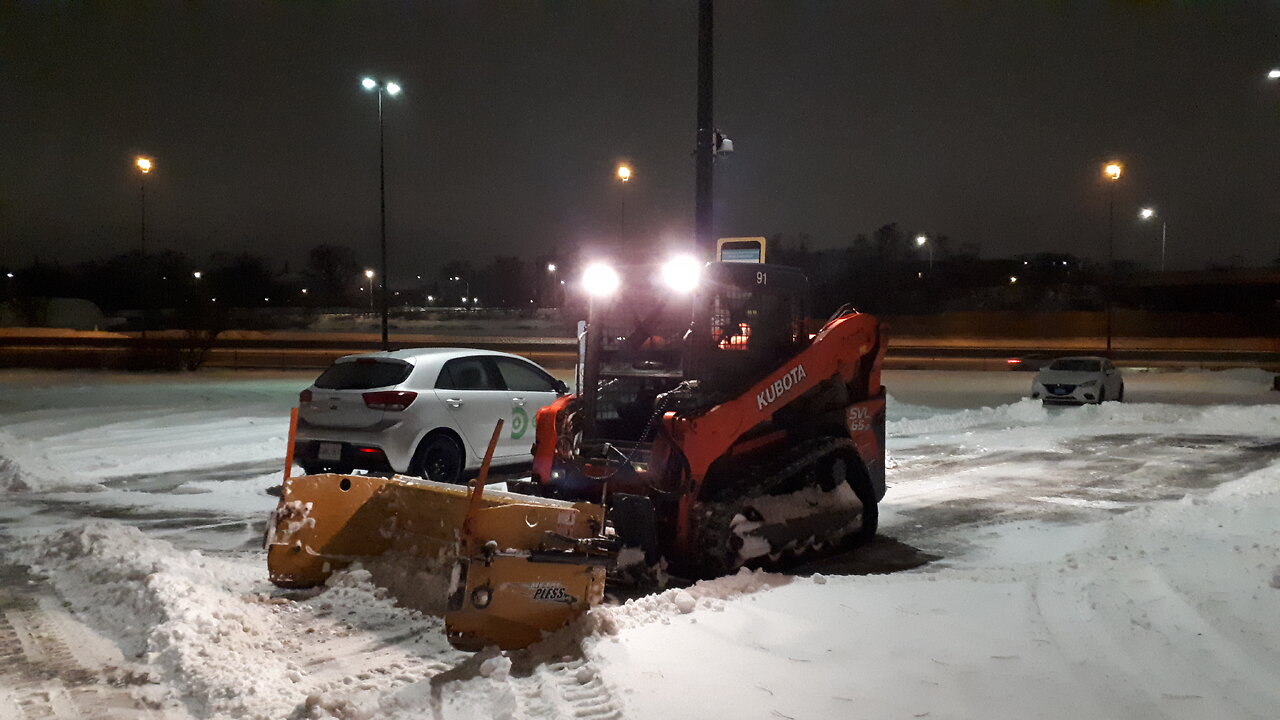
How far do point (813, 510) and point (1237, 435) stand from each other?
1229cm

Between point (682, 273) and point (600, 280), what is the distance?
0.67m

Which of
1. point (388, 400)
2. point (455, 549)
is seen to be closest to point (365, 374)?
point (388, 400)

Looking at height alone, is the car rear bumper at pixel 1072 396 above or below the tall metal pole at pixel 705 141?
below

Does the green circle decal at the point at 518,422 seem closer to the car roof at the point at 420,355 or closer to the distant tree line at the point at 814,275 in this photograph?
the car roof at the point at 420,355

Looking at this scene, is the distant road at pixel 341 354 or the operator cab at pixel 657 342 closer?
the operator cab at pixel 657 342

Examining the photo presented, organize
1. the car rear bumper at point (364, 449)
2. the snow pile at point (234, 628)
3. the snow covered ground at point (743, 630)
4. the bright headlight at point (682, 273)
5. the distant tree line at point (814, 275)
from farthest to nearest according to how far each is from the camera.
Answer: the distant tree line at point (814, 275) → the car rear bumper at point (364, 449) → the bright headlight at point (682, 273) → the snow pile at point (234, 628) → the snow covered ground at point (743, 630)

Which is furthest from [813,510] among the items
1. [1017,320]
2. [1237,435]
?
[1017,320]

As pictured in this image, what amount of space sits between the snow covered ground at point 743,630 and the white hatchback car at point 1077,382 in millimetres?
11856

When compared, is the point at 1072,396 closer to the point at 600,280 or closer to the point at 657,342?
the point at 657,342

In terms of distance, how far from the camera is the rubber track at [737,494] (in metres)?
6.62

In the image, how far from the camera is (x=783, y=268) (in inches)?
309

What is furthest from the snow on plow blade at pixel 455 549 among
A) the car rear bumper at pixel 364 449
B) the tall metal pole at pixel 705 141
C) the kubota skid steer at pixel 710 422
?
the tall metal pole at pixel 705 141

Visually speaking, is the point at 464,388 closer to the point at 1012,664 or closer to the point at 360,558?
the point at 360,558

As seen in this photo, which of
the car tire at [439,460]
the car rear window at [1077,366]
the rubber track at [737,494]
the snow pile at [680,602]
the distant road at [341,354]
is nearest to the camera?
the snow pile at [680,602]
